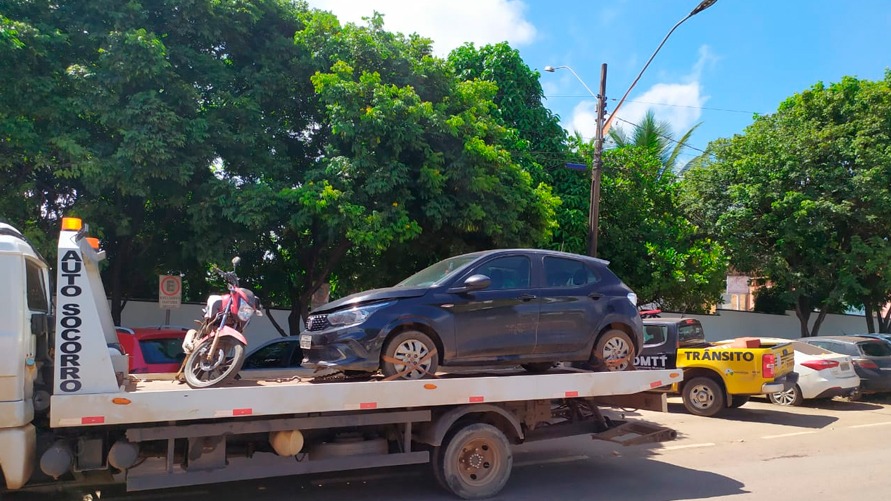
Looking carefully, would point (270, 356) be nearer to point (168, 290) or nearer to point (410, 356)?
point (168, 290)

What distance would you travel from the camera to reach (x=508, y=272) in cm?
754

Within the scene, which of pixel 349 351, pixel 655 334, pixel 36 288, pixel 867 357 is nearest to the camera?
pixel 36 288

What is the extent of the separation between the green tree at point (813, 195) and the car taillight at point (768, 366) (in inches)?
395

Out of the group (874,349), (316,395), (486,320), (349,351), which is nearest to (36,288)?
(316,395)

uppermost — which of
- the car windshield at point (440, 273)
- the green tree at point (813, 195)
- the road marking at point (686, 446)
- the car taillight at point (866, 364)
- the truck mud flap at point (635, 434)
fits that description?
the green tree at point (813, 195)

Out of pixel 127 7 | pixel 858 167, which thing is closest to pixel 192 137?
pixel 127 7

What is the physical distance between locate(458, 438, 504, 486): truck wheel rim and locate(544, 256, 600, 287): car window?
186 cm

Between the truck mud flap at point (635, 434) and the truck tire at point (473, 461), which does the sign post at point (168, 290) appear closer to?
the truck tire at point (473, 461)

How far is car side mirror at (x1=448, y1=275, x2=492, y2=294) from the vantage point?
6.89m

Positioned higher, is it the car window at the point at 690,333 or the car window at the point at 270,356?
the car window at the point at 690,333

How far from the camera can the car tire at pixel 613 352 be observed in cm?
776

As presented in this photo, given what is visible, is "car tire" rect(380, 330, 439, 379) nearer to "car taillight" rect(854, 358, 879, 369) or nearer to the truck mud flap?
the truck mud flap

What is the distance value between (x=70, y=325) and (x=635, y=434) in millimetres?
5780

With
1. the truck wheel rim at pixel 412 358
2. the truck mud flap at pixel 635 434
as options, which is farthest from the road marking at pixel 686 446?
the truck wheel rim at pixel 412 358
